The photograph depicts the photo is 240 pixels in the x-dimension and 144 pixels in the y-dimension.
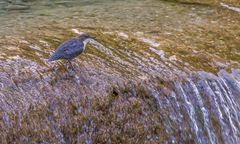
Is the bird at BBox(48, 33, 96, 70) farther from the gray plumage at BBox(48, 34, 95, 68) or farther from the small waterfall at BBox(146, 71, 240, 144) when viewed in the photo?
the small waterfall at BBox(146, 71, 240, 144)

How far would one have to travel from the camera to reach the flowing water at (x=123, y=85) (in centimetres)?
518

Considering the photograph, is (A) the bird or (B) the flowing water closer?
(B) the flowing water

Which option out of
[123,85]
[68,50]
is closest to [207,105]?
[123,85]

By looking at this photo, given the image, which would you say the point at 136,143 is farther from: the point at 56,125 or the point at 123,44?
the point at 123,44

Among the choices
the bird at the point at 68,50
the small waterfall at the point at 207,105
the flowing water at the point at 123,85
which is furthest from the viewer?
the small waterfall at the point at 207,105

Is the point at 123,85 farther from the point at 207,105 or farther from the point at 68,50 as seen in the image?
the point at 207,105

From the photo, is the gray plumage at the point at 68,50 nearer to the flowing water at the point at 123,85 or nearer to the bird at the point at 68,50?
the bird at the point at 68,50

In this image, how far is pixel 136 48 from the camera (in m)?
6.51

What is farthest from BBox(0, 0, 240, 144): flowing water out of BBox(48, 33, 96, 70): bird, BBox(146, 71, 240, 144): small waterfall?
BBox(48, 33, 96, 70): bird

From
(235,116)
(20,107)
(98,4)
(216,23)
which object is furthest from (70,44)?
(98,4)

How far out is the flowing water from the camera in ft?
17.0

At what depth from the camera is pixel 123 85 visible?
220 inches

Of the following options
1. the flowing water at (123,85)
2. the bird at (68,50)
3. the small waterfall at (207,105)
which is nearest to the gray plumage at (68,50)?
the bird at (68,50)

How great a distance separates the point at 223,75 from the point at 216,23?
5.70 ft
